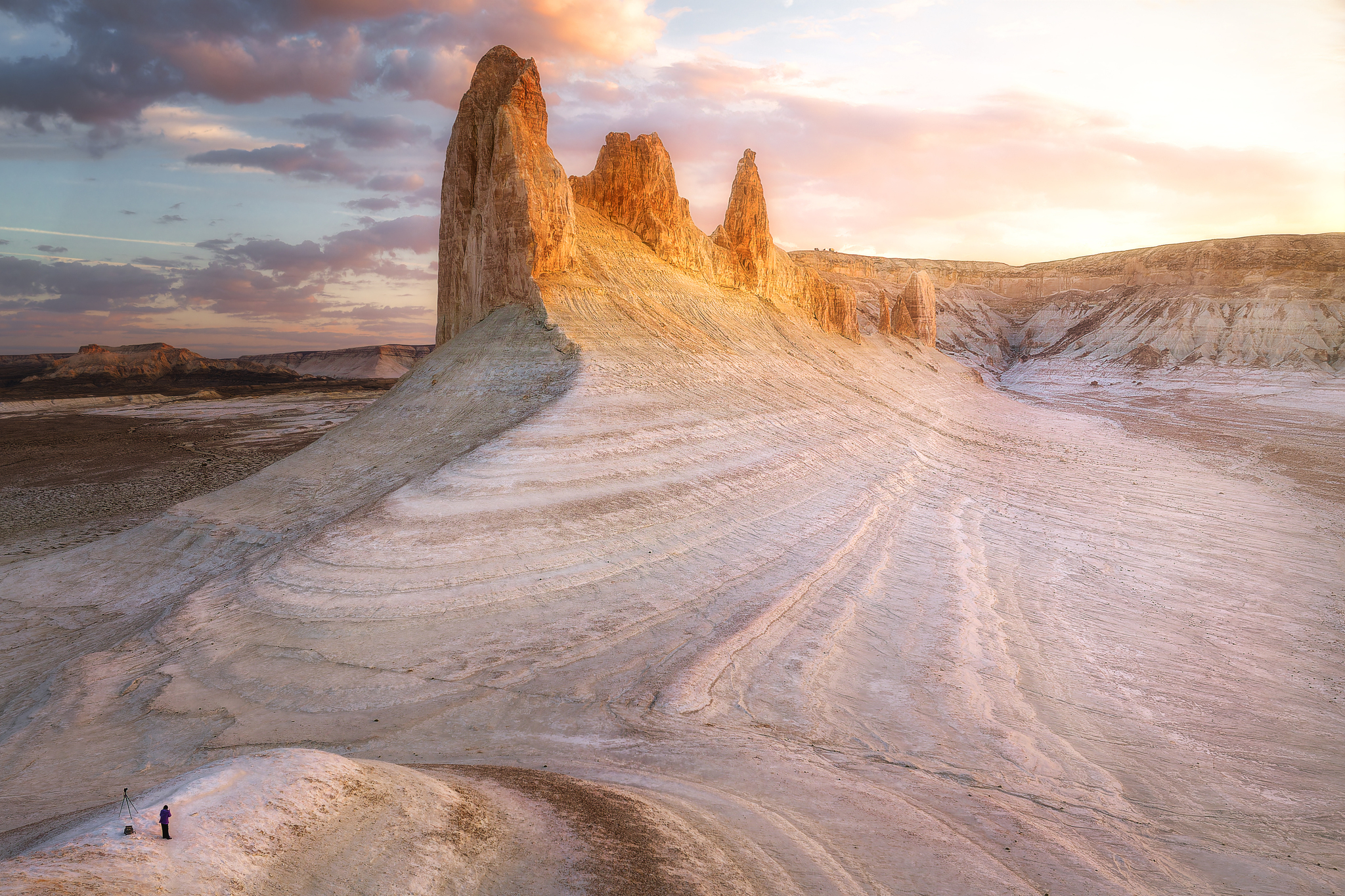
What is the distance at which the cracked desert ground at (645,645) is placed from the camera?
4.54m

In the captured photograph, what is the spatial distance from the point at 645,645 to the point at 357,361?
145 meters

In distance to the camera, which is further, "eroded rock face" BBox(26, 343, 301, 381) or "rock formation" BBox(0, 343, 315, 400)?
"eroded rock face" BBox(26, 343, 301, 381)

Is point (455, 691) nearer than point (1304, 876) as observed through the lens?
No

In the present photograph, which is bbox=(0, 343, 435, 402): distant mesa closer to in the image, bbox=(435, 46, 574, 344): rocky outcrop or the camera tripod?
bbox=(435, 46, 574, 344): rocky outcrop

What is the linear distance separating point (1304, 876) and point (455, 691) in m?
8.29

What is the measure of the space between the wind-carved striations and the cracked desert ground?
110 inches

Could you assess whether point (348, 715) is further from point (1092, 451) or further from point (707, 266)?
point (1092, 451)

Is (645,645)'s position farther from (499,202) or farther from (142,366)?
(142,366)

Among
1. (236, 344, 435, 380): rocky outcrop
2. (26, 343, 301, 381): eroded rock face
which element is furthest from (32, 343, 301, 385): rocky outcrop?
(236, 344, 435, 380): rocky outcrop

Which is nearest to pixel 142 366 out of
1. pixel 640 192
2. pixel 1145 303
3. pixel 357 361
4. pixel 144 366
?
pixel 144 366

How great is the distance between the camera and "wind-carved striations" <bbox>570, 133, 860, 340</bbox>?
84.1 ft

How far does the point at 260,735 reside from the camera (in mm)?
7035

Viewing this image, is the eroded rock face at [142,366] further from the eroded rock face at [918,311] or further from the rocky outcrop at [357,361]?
the eroded rock face at [918,311]

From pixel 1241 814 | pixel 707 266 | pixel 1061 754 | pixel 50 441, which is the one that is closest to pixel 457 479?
pixel 1061 754
